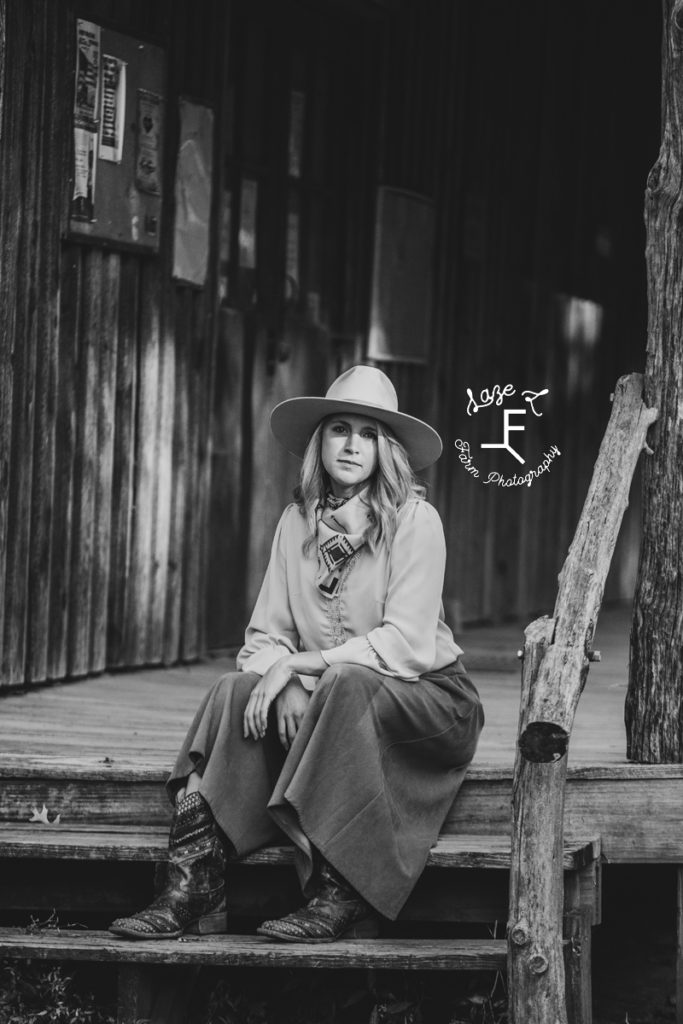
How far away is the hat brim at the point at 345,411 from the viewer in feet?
15.1

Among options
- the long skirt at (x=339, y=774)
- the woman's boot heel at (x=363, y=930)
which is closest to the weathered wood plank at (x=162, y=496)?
the long skirt at (x=339, y=774)

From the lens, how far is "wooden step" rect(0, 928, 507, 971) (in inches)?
165

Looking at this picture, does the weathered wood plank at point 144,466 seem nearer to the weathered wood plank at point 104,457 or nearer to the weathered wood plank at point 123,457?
the weathered wood plank at point 123,457

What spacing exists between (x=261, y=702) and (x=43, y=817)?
90 centimetres

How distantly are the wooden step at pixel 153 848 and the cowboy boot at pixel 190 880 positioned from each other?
13 cm

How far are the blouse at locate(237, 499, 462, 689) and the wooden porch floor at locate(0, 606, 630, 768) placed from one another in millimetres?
521

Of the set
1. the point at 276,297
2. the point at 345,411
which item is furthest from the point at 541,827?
the point at 276,297

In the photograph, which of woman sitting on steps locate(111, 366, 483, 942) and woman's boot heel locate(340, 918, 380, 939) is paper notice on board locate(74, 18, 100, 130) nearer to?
woman sitting on steps locate(111, 366, 483, 942)

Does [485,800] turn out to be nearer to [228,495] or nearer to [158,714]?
[158,714]

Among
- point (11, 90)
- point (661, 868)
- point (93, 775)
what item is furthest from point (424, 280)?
point (93, 775)

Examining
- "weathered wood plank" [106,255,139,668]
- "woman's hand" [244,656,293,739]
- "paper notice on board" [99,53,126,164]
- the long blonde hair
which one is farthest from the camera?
"weathered wood plank" [106,255,139,668]

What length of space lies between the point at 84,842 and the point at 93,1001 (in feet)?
1.39

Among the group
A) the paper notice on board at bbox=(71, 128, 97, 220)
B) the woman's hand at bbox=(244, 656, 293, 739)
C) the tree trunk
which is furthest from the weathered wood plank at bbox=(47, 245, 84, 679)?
the tree trunk

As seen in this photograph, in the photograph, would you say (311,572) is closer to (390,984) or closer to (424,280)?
(390,984)
